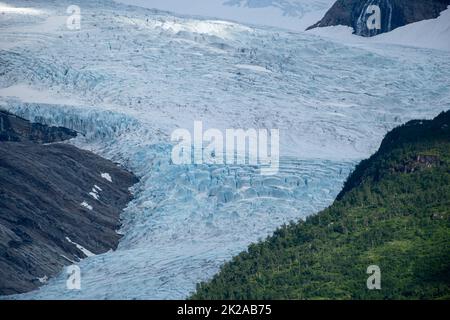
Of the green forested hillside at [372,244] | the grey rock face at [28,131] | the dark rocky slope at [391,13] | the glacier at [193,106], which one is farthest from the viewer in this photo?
the dark rocky slope at [391,13]

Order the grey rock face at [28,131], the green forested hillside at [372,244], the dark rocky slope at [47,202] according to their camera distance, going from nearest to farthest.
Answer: the green forested hillside at [372,244] < the dark rocky slope at [47,202] < the grey rock face at [28,131]

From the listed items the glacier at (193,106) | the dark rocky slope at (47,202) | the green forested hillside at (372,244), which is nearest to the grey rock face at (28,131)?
the dark rocky slope at (47,202)

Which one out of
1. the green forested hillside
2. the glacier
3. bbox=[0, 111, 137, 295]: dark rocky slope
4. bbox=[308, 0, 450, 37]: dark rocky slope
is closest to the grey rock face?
bbox=[0, 111, 137, 295]: dark rocky slope

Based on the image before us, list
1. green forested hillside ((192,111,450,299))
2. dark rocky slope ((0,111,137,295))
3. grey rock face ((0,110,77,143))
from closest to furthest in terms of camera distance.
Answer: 1. green forested hillside ((192,111,450,299))
2. dark rocky slope ((0,111,137,295))
3. grey rock face ((0,110,77,143))

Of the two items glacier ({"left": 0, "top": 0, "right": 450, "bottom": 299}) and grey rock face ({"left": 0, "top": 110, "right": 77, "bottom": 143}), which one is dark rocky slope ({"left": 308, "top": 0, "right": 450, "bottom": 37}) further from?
grey rock face ({"left": 0, "top": 110, "right": 77, "bottom": 143})

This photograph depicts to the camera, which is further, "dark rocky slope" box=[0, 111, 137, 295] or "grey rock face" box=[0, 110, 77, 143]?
"grey rock face" box=[0, 110, 77, 143]

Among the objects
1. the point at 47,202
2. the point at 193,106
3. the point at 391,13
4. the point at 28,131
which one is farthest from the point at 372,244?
the point at 391,13

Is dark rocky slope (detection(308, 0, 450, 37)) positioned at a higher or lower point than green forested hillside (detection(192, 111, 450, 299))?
higher

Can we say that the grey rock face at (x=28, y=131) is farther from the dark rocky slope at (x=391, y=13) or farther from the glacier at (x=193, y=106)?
the dark rocky slope at (x=391, y=13)
